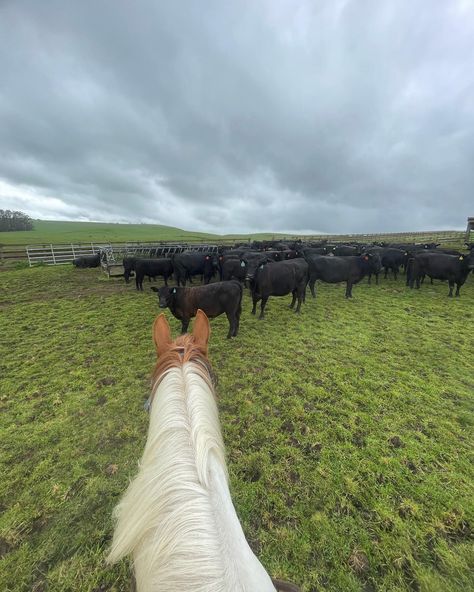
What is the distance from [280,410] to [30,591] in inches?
119

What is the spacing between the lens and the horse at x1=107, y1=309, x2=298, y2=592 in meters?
0.83

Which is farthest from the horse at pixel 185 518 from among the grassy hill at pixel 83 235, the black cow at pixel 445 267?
the grassy hill at pixel 83 235

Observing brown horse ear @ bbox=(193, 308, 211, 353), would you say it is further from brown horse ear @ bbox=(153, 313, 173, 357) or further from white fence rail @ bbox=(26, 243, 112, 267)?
white fence rail @ bbox=(26, 243, 112, 267)

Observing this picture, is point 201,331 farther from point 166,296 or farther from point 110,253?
point 110,253

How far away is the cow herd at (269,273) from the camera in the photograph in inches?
266

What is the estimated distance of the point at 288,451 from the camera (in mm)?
3139

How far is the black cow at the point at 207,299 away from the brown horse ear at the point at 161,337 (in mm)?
4439

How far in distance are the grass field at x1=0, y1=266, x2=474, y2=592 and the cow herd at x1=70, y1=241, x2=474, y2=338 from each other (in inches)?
44.6

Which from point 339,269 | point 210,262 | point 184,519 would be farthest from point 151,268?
point 184,519

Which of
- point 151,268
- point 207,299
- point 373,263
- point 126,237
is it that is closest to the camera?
point 207,299

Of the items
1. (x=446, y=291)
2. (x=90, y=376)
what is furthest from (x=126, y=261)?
(x=446, y=291)

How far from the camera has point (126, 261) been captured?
45.3 ft

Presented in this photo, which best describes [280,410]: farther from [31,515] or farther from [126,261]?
[126,261]

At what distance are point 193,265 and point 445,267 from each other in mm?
11395
